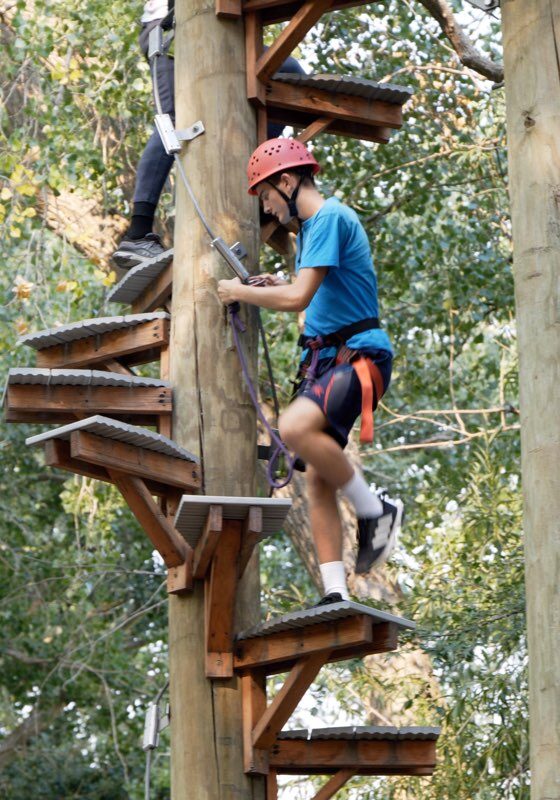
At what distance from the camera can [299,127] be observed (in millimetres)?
5500

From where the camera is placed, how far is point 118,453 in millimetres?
4363

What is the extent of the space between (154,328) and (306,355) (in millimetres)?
618

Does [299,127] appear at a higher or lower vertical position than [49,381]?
higher

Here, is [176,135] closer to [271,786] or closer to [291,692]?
[291,692]

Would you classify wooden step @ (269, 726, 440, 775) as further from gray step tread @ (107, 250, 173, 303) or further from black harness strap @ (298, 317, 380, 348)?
gray step tread @ (107, 250, 173, 303)

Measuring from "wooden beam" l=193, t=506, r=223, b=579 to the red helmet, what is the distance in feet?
3.87

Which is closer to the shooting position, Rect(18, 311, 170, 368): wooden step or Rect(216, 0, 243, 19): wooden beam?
Rect(18, 311, 170, 368): wooden step

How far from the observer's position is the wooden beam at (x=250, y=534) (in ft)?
13.6

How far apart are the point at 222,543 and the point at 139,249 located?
1625 mm

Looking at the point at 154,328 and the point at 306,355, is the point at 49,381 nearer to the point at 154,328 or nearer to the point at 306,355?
the point at 154,328

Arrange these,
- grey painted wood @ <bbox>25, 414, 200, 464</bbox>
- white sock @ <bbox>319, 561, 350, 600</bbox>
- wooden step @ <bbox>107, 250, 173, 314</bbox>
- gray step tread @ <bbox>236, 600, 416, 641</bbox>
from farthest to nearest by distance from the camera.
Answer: wooden step @ <bbox>107, 250, 173, 314</bbox>
white sock @ <bbox>319, 561, 350, 600</bbox>
grey painted wood @ <bbox>25, 414, 200, 464</bbox>
gray step tread @ <bbox>236, 600, 416, 641</bbox>

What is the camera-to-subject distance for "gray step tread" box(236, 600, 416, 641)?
399 centimetres

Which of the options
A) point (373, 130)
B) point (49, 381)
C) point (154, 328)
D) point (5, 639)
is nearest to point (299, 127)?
point (373, 130)

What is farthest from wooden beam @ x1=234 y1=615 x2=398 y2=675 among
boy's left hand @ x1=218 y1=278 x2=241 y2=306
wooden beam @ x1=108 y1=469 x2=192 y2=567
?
boy's left hand @ x1=218 y1=278 x2=241 y2=306
